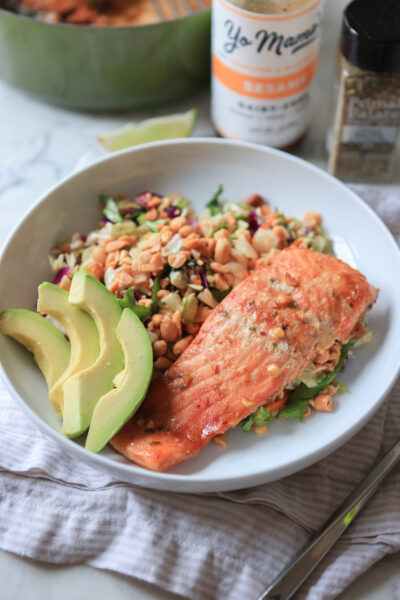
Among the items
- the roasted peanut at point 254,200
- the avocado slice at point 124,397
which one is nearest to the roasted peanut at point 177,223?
the roasted peanut at point 254,200

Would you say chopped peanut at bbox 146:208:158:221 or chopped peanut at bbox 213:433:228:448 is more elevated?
chopped peanut at bbox 146:208:158:221

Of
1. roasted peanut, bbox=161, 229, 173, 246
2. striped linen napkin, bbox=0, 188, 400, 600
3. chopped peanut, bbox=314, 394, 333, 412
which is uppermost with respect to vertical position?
roasted peanut, bbox=161, 229, 173, 246

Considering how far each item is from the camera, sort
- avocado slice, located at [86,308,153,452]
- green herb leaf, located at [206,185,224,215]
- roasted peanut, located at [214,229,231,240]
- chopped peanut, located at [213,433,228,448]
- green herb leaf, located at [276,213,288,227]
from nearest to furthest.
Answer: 1. avocado slice, located at [86,308,153,452]
2. chopped peanut, located at [213,433,228,448]
3. roasted peanut, located at [214,229,231,240]
4. green herb leaf, located at [276,213,288,227]
5. green herb leaf, located at [206,185,224,215]

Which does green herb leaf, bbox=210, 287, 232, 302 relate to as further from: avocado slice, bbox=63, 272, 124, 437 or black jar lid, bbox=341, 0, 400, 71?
black jar lid, bbox=341, 0, 400, 71

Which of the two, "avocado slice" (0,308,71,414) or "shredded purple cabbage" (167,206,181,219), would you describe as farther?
"shredded purple cabbage" (167,206,181,219)

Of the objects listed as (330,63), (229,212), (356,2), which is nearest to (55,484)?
(229,212)

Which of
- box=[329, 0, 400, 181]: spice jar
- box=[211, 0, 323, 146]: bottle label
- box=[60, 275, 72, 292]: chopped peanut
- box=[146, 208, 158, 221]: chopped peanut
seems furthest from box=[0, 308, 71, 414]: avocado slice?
box=[329, 0, 400, 181]: spice jar

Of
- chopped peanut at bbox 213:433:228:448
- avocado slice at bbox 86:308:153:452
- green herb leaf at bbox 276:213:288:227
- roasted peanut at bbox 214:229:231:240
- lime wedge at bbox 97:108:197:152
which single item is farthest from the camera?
lime wedge at bbox 97:108:197:152
